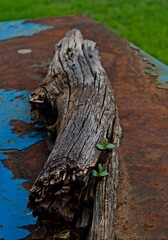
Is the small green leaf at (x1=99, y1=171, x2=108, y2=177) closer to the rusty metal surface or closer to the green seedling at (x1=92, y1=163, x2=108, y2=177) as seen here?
the green seedling at (x1=92, y1=163, x2=108, y2=177)

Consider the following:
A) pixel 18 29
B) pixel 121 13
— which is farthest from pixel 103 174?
pixel 121 13

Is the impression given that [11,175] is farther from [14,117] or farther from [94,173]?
[14,117]

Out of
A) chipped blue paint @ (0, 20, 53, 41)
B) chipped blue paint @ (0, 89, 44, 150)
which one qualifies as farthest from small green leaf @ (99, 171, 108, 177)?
chipped blue paint @ (0, 20, 53, 41)

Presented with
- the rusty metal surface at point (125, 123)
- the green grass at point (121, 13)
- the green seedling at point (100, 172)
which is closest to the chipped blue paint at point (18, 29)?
the rusty metal surface at point (125, 123)

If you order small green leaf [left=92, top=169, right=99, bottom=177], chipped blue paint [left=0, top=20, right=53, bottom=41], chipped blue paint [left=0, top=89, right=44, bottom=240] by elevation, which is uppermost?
small green leaf [left=92, top=169, right=99, bottom=177]

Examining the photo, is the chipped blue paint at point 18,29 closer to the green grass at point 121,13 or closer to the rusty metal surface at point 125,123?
the rusty metal surface at point 125,123

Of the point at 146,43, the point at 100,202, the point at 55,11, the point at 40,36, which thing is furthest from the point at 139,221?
the point at 55,11
